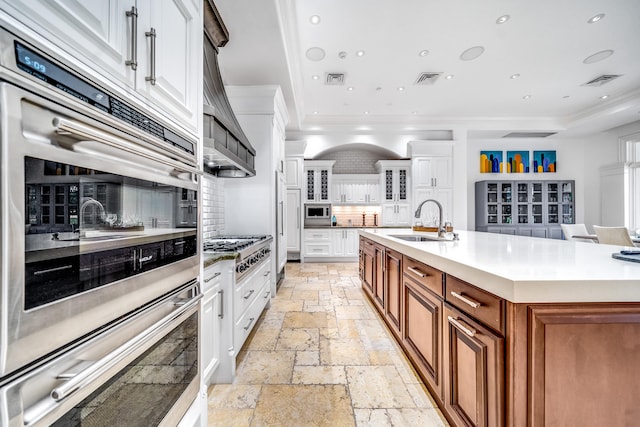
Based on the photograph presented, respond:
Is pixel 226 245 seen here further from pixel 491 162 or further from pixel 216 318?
pixel 491 162

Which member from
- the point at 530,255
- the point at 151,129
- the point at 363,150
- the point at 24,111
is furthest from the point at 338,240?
the point at 24,111

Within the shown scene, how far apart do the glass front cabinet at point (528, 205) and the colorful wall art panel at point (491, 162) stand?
1.94 feet

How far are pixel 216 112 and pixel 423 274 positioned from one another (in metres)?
1.86

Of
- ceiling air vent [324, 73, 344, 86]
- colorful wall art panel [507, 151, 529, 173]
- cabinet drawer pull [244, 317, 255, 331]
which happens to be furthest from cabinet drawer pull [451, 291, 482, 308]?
colorful wall art panel [507, 151, 529, 173]

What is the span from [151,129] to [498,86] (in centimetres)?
597

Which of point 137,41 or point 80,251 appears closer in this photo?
point 80,251

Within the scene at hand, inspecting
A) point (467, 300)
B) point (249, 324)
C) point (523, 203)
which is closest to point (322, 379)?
point (249, 324)

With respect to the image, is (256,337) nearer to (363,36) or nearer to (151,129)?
(151,129)

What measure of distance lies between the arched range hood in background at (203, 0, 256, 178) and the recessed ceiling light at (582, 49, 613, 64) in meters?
5.25

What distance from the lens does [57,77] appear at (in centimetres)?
60

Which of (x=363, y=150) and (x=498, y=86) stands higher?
(x=498, y=86)

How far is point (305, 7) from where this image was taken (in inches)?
122

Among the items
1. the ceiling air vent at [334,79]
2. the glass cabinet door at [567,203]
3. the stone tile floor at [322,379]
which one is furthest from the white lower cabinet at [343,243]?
the glass cabinet door at [567,203]

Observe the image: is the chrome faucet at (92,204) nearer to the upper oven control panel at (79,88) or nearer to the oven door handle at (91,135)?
the oven door handle at (91,135)
